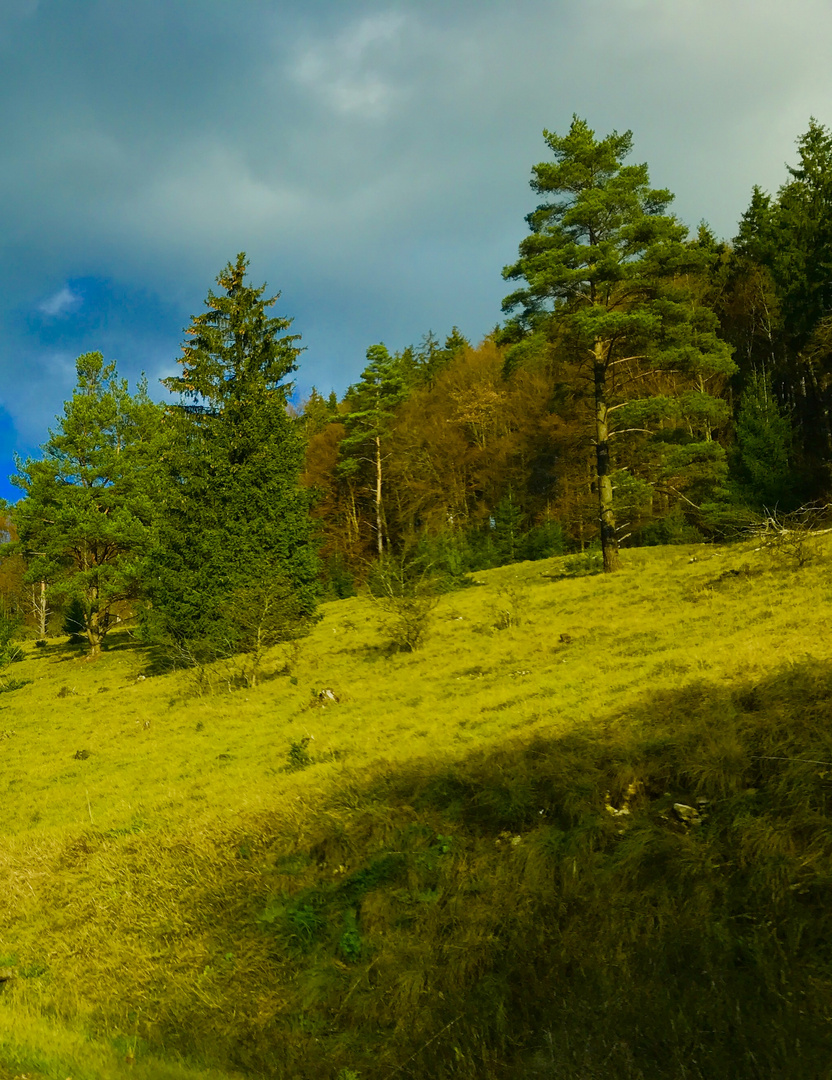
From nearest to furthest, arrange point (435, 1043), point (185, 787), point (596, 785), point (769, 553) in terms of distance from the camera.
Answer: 1. point (435, 1043)
2. point (596, 785)
3. point (185, 787)
4. point (769, 553)

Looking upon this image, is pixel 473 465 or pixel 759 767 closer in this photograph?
Result: pixel 759 767

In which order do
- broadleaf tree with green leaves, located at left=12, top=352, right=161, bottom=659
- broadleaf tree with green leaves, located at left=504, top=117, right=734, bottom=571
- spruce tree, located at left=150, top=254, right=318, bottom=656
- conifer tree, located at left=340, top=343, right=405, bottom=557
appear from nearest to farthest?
broadleaf tree with green leaves, located at left=504, top=117, right=734, bottom=571 → spruce tree, located at left=150, top=254, right=318, bottom=656 → broadleaf tree with green leaves, located at left=12, top=352, right=161, bottom=659 → conifer tree, located at left=340, top=343, right=405, bottom=557

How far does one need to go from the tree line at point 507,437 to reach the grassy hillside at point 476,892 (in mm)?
9462

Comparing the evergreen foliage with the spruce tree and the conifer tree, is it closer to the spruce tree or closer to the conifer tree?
the spruce tree

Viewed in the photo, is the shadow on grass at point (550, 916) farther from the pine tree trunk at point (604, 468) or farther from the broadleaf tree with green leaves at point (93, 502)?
the broadleaf tree with green leaves at point (93, 502)

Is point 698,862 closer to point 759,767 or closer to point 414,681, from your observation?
point 759,767

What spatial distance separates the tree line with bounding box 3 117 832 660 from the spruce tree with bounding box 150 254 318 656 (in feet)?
0.33

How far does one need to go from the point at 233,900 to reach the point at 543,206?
23.1 meters

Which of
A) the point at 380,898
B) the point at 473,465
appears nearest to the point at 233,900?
the point at 380,898

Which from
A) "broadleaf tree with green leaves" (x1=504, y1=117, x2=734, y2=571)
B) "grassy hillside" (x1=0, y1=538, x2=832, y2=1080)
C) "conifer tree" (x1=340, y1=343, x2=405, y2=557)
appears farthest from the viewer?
"conifer tree" (x1=340, y1=343, x2=405, y2=557)

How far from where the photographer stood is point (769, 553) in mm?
17297

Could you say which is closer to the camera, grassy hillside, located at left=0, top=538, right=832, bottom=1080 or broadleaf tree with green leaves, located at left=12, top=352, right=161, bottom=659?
grassy hillside, located at left=0, top=538, right=832, bottom=1080

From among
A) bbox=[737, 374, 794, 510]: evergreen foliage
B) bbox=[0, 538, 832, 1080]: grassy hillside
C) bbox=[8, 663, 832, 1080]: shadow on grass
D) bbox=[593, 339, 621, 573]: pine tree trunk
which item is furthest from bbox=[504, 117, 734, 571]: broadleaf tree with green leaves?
bbox=[8, 663, 832, 1080]: shadow on grass

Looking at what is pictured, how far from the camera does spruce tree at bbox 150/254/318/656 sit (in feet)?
92.7
